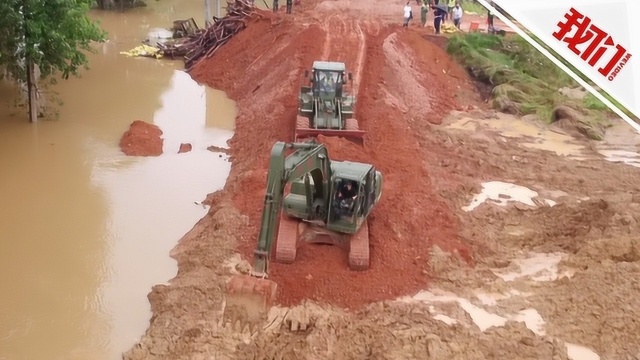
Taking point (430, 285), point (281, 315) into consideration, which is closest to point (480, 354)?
point (430, 285)

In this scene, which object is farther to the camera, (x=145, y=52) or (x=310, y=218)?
(x=145, y=52)

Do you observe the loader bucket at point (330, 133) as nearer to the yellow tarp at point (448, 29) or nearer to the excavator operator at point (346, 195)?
the excavator operator at point (346, 195)

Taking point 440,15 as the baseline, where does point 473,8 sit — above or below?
above

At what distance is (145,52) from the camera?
29.6 m

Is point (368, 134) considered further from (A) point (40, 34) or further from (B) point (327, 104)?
(A) point (40, 34)

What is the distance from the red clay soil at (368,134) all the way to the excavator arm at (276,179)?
132cm

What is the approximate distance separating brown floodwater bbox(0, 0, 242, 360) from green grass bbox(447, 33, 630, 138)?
985 centimetres

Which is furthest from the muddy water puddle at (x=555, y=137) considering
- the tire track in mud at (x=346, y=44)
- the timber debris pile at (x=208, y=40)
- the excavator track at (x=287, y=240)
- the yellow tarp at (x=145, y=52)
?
the yellow tarp at (x=145, y=52)

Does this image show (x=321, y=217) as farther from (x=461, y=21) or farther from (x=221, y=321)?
(x=461, y=21)

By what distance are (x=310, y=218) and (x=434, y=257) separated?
254 centimetres

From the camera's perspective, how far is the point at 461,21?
31766 mm

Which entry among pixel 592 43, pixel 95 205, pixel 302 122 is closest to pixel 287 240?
pixel 95 205

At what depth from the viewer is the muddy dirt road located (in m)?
10.2

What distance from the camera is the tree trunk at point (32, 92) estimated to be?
776 inches
